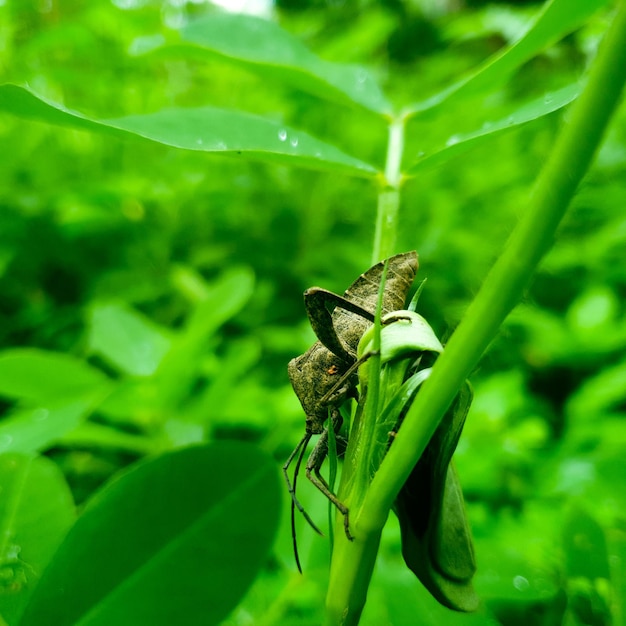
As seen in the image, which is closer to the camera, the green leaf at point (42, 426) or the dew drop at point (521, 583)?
the dew drop at point (521, 583)

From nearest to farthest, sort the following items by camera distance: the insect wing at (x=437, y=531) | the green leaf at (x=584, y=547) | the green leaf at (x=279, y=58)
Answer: the insect wing at (x=437, y=531), the green leaf at (x=584, y=547), the green leaf at (x=279, y=58)

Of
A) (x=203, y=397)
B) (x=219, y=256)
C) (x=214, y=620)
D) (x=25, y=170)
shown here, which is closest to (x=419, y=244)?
(x=219, y=256)

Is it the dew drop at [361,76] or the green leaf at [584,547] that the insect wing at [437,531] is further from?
the dew drop at [361,76]

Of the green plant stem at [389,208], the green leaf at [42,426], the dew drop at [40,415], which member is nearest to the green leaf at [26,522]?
the green leaf at [42,426]

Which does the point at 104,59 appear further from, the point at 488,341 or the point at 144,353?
the point at 488,341

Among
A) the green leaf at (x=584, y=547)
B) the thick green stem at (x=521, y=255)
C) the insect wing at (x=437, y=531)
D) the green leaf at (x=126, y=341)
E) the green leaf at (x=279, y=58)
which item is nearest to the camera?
the thick green stem at (x=521, y=255)

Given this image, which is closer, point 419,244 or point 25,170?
point 419,244

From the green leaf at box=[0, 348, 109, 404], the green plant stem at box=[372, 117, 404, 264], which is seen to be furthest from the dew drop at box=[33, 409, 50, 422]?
the green plant stem at box=[372, 117, 404, 264]
